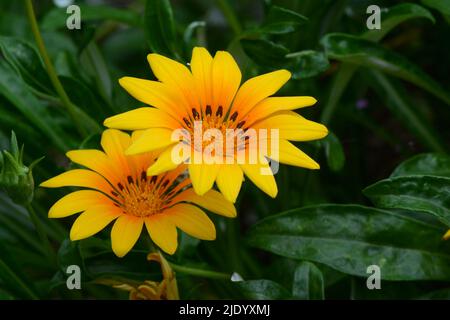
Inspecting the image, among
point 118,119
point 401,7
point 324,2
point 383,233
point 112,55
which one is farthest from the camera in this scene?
point 112,55

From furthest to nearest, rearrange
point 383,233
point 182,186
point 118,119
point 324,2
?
point 324,2, point 383,233, point 182,186, point 118,119

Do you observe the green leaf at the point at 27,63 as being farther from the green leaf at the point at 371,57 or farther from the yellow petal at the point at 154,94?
the green leaf at the point at 371,57

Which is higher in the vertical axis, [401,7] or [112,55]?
[112,55]

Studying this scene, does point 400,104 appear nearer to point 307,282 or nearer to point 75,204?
point 307,282

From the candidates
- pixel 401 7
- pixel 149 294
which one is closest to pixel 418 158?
pixel 401 7

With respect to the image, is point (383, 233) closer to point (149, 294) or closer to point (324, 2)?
point (149, 294)

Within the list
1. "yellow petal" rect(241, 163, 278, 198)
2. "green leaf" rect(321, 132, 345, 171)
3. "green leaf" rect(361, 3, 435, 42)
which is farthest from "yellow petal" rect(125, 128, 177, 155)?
"green leaf" rect(361, 3, 435, 42)

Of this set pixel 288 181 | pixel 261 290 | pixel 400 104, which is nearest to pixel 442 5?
pixel 400 104
